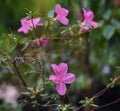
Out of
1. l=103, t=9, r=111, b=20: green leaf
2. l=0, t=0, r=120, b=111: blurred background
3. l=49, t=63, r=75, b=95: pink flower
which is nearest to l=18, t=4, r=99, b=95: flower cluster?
l=49, t=63, r=75, b=95: pink flower

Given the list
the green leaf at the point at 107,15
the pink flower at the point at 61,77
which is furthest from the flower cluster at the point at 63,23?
the green leaf at the point at 107,15

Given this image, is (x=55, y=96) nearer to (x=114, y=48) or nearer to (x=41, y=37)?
(x=41, y=37)

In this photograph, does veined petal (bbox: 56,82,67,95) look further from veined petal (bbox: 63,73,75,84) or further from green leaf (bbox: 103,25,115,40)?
green leaf (bbox: 103,25,115,40)

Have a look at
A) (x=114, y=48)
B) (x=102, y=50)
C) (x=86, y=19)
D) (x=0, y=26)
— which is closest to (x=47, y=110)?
(x=86, y=19)

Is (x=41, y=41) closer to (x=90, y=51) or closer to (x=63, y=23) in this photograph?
(x=63, y=23)

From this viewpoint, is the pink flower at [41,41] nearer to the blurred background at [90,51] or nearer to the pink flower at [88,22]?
the pink flower at [88,22]

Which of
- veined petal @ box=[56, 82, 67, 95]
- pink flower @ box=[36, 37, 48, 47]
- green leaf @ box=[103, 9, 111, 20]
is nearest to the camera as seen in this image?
veined petal @ box=[56, 82, 67, 95]

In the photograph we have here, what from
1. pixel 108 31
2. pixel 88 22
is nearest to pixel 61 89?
pixel 88 22

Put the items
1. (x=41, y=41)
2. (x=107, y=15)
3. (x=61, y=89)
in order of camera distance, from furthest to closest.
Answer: (x=107, y=15)
(x=41, y=41)
(x=61, y=89)
